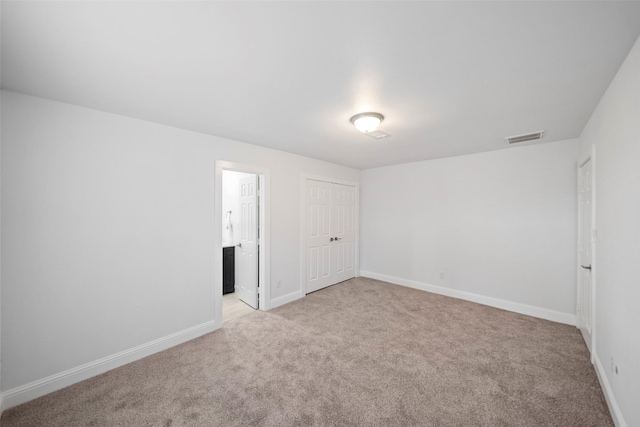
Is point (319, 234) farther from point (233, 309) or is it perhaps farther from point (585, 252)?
point (585, 252)

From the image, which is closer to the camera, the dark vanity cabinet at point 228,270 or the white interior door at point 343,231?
the dark vanity cabinet at point 228,270

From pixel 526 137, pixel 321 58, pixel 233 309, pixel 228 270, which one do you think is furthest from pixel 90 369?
pixel 526 137

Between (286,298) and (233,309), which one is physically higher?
(286,298)

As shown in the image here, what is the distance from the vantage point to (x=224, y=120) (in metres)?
2.54

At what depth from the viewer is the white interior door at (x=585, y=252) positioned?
255 centimetres

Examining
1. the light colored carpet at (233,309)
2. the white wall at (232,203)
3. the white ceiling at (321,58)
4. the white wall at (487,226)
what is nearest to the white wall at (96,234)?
the white ceiling at (321,58)

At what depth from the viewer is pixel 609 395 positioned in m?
1.81

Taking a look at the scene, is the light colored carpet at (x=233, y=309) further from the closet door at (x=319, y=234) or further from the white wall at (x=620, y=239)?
the white wall at (x=620, y=239)

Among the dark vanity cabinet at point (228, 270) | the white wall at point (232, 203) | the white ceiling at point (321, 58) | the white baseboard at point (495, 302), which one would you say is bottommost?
the white baseboard at point (495, 302)

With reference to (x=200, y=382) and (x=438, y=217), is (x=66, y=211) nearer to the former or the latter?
(x=200, y=382)

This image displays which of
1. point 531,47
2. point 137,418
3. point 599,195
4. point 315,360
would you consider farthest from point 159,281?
point 599,195

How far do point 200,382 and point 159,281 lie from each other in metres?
1.11

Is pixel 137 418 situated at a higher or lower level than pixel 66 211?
lower

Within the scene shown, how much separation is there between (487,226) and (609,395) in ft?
7.81
